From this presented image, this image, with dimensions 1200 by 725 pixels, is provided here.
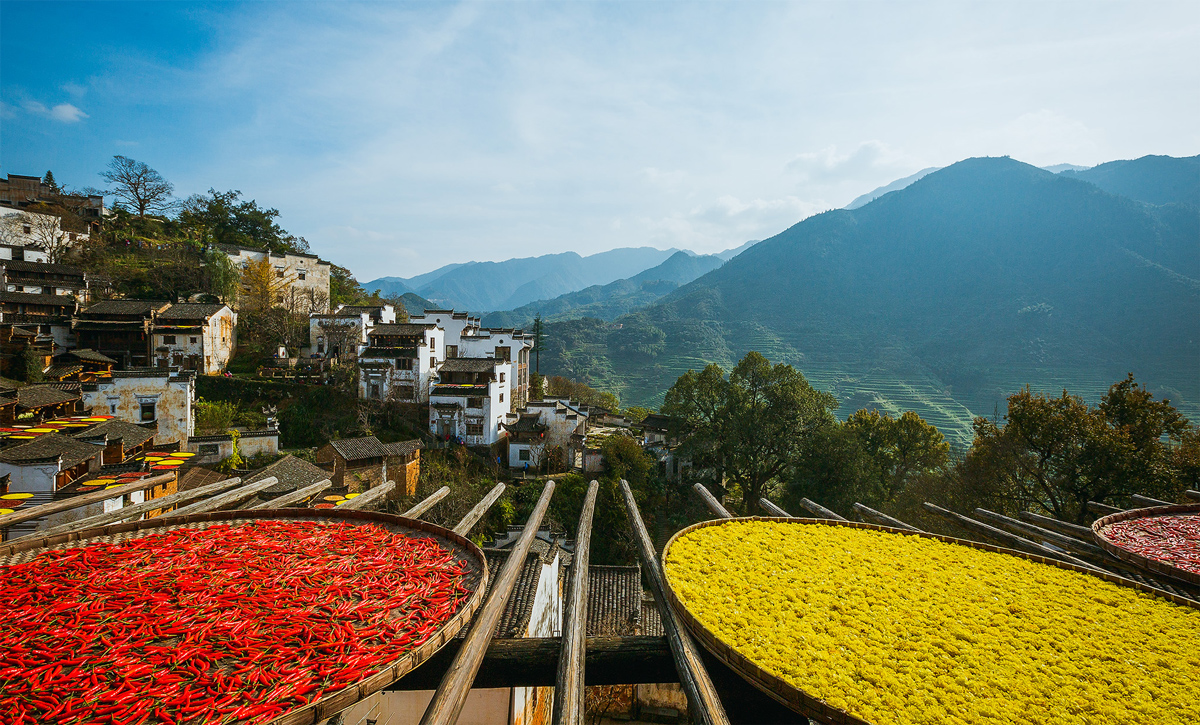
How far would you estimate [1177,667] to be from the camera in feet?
7.54

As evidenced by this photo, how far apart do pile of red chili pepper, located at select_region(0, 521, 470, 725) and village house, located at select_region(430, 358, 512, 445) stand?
2083cm

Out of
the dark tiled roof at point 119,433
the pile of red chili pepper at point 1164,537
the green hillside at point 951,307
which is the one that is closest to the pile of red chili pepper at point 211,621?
the pile of red chili pepper at point 1164,537

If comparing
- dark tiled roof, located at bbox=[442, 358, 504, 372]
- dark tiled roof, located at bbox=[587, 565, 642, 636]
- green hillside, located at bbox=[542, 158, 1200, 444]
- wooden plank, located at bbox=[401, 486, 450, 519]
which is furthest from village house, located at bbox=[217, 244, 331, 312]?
wooden plank, located at bbox=[401, 486, 450, 519]

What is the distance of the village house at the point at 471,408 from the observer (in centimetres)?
2389

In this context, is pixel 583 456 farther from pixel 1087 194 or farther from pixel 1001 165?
pixel 1001 165

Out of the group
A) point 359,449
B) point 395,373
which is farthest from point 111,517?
point 395,373

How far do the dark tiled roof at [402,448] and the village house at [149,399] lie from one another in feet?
24.1

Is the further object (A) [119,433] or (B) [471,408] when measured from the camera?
(B) [471,408]

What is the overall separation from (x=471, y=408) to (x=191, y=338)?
15359 mm

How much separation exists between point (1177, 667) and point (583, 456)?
22.6m

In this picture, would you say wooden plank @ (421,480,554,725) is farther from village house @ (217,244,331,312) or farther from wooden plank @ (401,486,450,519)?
village house @ (217,244,331,312)

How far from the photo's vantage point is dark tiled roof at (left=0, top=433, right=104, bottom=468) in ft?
32.3

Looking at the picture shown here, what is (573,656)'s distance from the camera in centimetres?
231

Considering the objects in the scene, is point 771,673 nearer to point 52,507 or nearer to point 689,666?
point 689,666
